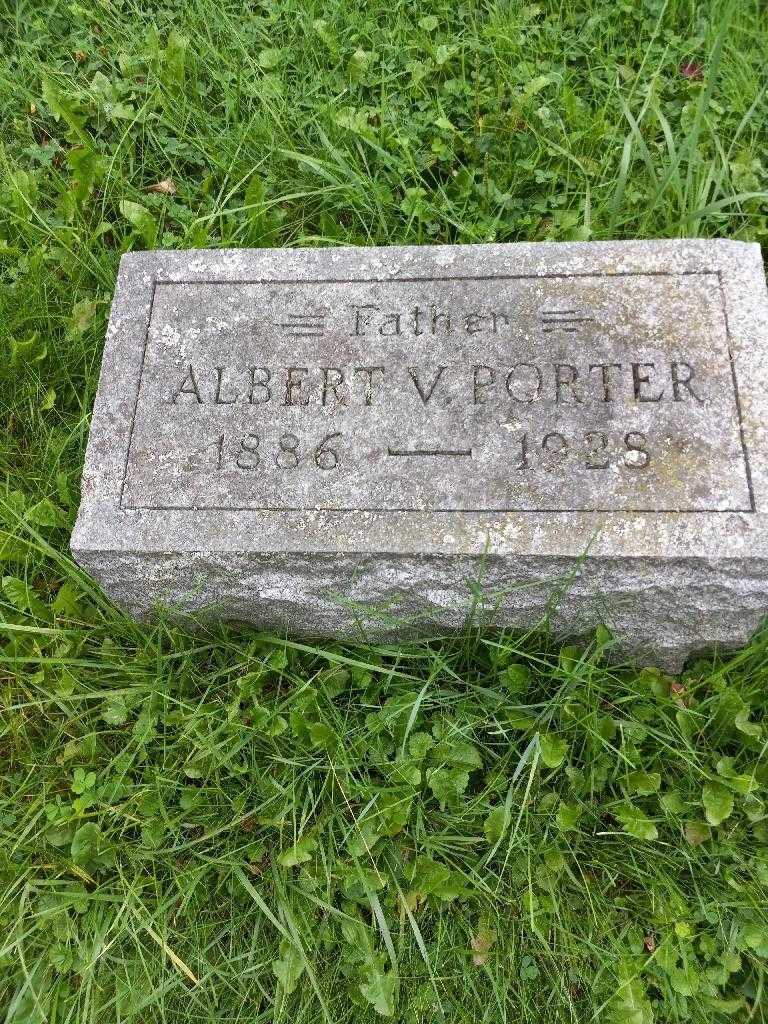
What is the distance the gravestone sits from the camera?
74.9 inches

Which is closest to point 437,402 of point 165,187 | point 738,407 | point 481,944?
point 738,407

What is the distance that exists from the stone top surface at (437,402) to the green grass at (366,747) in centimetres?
39

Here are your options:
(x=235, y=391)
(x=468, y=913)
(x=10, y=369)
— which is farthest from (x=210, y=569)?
(x=10, y=369)

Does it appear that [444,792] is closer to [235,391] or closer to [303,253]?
[235,391]

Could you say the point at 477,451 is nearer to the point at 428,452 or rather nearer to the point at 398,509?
the point at 428,452

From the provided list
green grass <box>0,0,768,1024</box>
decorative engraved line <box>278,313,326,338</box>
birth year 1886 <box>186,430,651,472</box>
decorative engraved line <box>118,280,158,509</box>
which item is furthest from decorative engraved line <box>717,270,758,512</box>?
decorative engraved line <box>118,280,158,509</box>

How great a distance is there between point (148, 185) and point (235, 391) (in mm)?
1321

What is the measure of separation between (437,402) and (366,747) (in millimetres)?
863

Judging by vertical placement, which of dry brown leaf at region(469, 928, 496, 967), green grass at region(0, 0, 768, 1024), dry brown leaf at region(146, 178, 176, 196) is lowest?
dry brown leaf at region(469, 928, 496, 967)

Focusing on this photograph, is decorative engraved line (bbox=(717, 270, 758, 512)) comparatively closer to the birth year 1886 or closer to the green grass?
the birth year 1886

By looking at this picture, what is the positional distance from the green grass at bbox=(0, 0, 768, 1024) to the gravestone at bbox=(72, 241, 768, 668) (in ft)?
0.65

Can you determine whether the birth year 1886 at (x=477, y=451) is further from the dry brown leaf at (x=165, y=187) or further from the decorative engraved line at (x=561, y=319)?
the dry brown leaf at (x=165, y=187)

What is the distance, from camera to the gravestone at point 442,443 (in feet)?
6.24

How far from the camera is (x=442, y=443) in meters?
1.99
